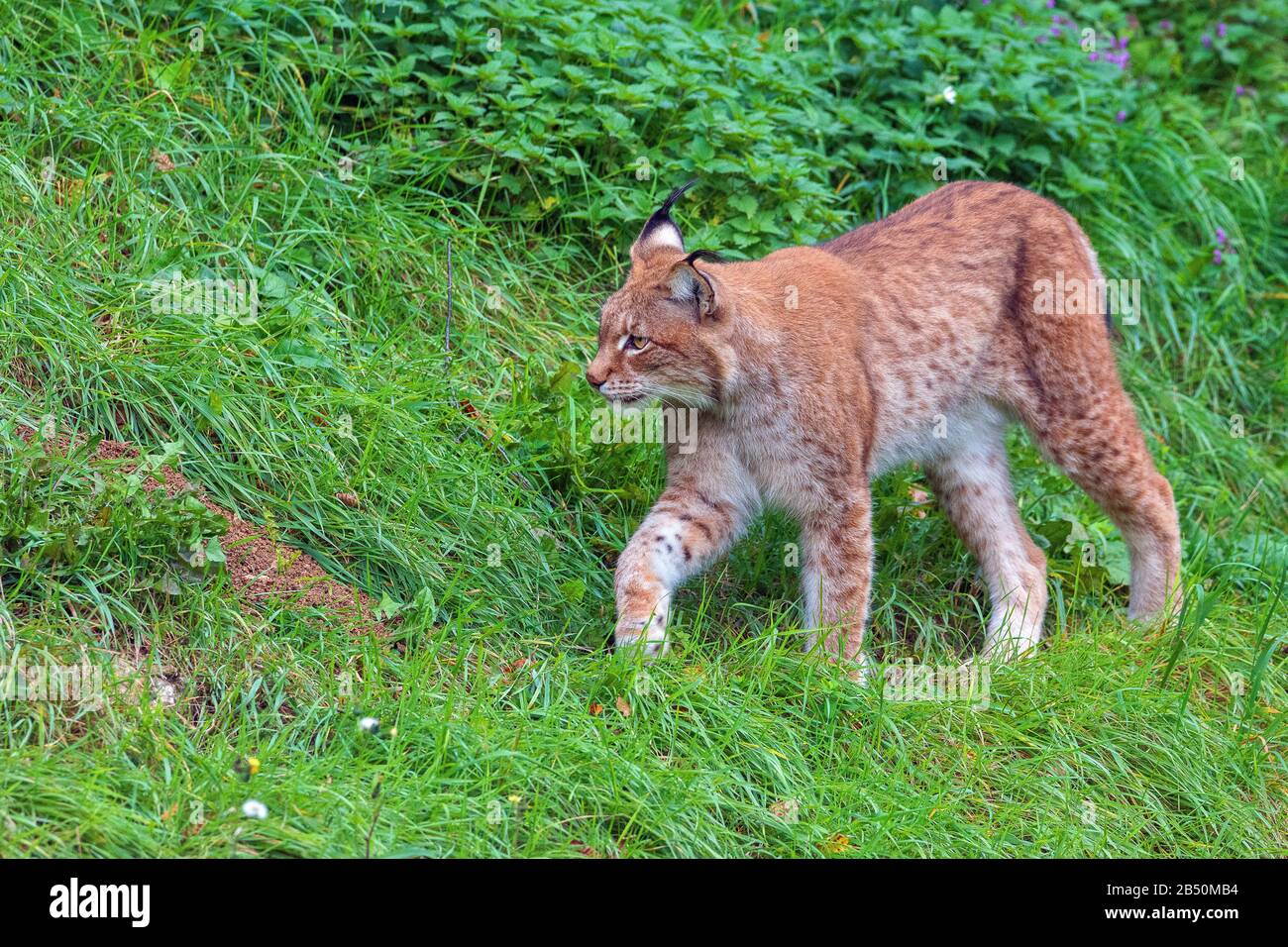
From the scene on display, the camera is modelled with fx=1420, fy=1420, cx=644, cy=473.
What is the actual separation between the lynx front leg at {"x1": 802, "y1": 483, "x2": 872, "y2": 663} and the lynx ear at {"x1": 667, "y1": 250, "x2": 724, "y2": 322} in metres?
0.83

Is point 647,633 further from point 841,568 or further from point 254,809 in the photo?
point 254,809

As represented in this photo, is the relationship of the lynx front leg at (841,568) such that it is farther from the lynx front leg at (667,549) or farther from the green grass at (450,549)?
the lynx front leg at (667,549)

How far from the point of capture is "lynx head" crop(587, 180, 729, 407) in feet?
16.0

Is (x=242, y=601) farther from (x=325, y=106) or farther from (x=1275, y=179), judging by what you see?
(x=1275, y=179)

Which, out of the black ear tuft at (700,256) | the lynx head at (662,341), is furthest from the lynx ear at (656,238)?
the black ear tuft at (700,256)

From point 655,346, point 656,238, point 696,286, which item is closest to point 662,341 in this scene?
point 655,346

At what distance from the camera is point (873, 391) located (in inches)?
209

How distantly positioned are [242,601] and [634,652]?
1222mm

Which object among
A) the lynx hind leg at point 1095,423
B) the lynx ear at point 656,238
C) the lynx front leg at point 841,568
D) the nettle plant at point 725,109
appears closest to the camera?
the lynx front leg at point 841,568

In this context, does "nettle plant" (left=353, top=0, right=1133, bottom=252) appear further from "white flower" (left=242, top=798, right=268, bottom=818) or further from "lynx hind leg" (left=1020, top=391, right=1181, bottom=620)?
"white flower" (left=242, top=798, right=268, bottom=818)

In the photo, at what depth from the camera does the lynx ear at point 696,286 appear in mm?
4770

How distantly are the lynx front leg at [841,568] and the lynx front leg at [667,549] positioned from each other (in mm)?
309

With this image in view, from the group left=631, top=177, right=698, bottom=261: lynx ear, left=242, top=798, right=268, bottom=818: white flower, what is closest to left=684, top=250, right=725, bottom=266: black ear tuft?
left=631, top=177, right=698, bottom=261: lynx ear
